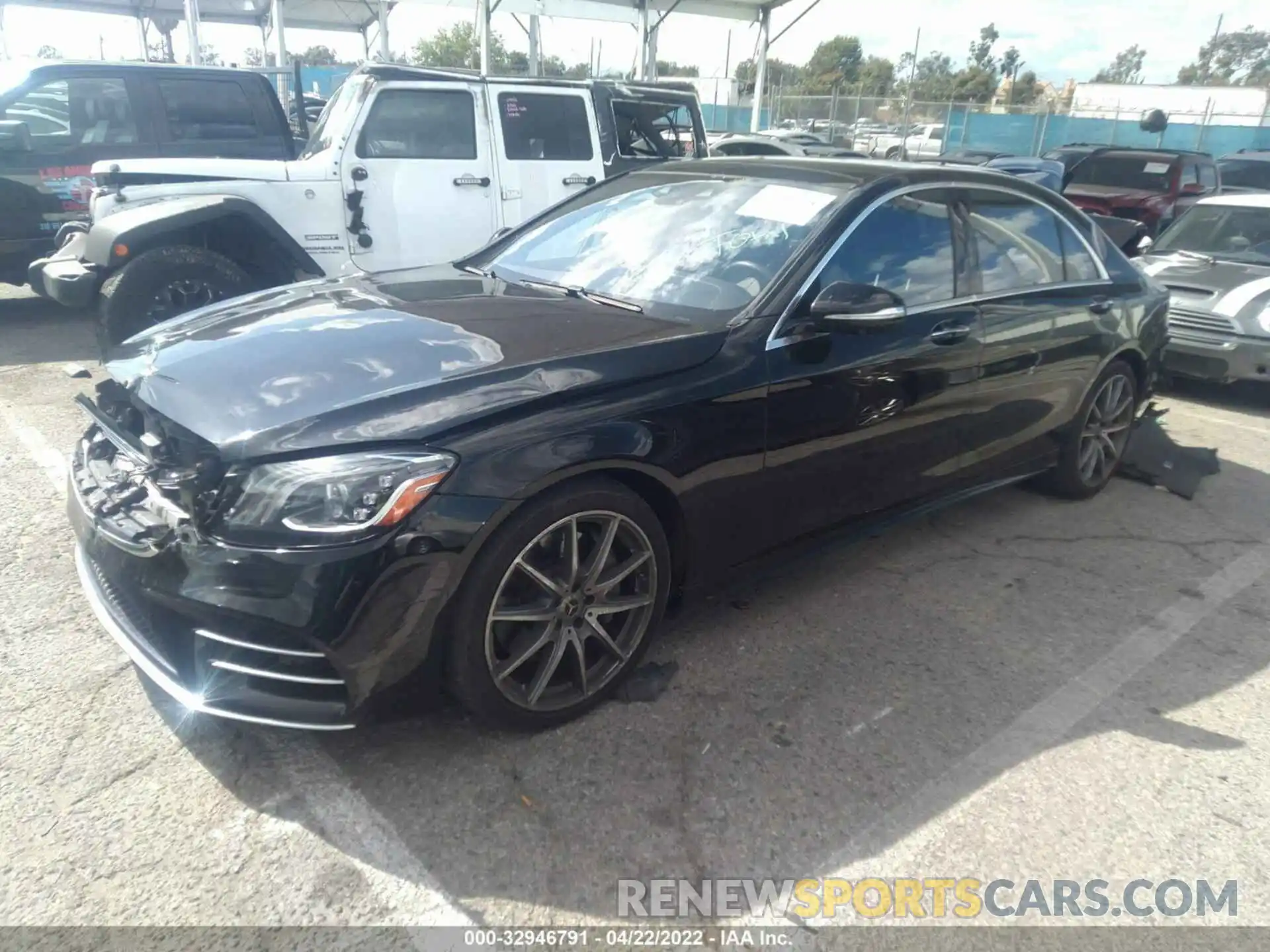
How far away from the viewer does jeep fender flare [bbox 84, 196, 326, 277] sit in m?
5.95

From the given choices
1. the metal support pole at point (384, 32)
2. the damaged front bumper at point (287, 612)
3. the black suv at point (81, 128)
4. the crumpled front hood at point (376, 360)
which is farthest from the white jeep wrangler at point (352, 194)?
the metal support pole at point (384, 32)

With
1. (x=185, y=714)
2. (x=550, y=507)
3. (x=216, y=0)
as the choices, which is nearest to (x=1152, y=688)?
(x=550, y=507)

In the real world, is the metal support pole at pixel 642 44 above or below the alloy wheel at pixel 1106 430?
above

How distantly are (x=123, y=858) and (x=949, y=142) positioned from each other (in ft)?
107

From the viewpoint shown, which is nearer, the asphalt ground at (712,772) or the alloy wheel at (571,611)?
the asphalt ground at (712,772)

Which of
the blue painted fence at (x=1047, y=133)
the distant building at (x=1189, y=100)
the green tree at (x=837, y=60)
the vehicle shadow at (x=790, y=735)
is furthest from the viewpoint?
the green tree at (x=837, y=60)

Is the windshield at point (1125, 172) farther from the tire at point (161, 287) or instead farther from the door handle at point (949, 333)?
the tire at point (161, 287)

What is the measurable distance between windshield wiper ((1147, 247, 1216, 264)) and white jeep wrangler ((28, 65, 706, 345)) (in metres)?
4.93

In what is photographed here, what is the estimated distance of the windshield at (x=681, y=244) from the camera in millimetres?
3277

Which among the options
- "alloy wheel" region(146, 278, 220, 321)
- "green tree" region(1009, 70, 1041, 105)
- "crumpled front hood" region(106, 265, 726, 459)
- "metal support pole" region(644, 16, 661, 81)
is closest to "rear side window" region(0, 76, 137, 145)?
"alloy wheel" region(146, 278, 220, 321)

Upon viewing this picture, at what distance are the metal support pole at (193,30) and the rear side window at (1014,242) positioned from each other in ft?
71.2

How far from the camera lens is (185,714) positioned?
9.05 feet

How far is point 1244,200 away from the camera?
26.4 ft

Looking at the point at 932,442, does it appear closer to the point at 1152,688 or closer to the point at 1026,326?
the point at 1026,326
